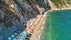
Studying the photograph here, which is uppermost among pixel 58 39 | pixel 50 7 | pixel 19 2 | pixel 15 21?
pixel 50 7

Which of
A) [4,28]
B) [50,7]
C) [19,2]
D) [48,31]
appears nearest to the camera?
[4,28]

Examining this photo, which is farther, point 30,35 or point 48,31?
point 48,31

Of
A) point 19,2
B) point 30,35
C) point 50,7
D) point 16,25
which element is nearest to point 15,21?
point 16,25

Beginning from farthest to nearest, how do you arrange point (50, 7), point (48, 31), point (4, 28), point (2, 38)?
point (50, 7) → point (48, 31) → point (4, 28) → point (2, 38)

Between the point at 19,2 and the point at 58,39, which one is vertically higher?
the point at 19,2

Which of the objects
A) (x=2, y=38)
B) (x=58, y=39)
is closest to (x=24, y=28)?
(x=58, y=39)

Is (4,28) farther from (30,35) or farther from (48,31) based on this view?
(48,31)

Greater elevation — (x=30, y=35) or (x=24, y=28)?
(x=24, y=28)

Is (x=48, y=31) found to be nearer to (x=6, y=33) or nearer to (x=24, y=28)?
(x=24, y=28)

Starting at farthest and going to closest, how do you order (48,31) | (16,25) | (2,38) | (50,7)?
(50,7)
(48,31)
(16,25)
(2,38)
